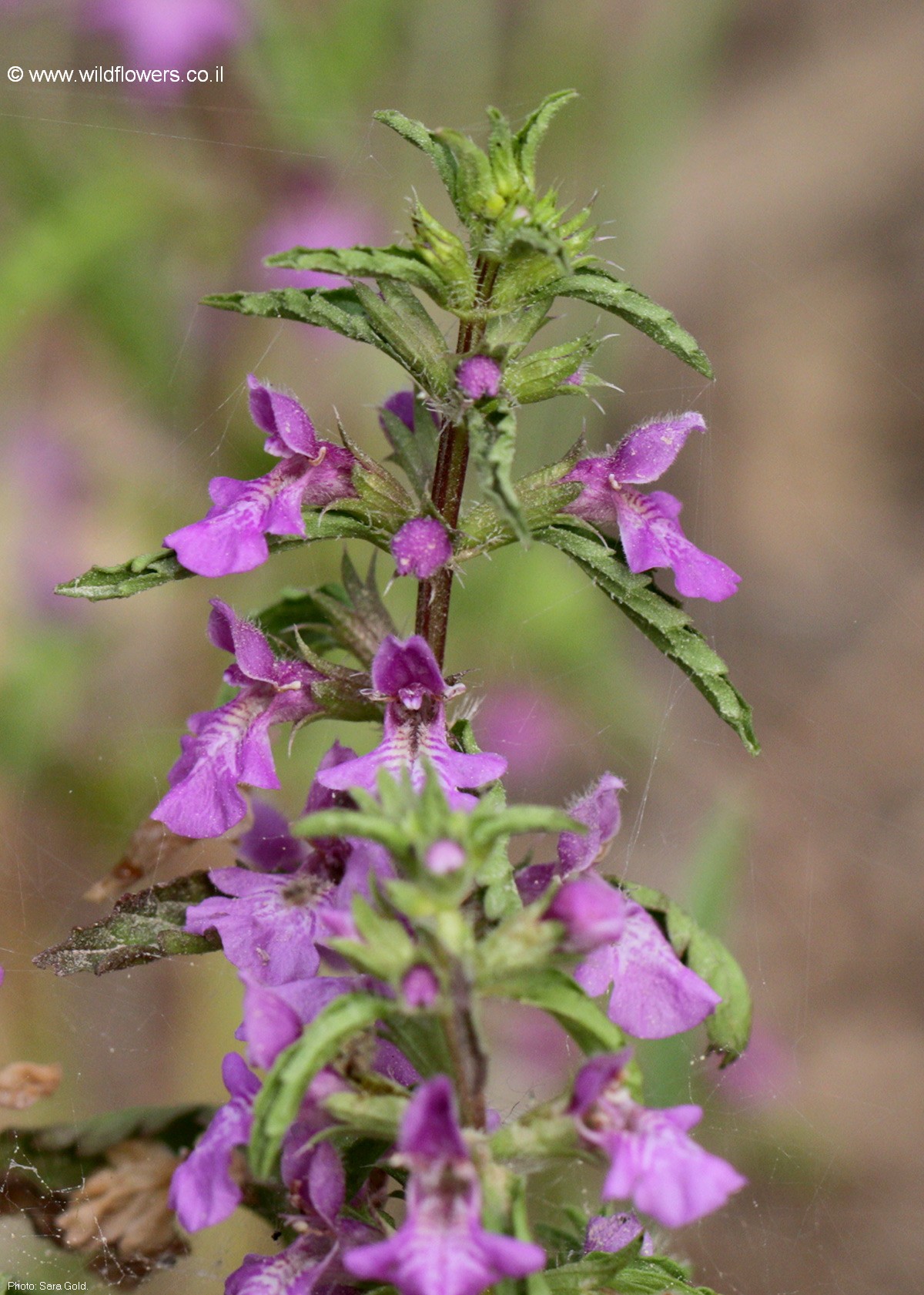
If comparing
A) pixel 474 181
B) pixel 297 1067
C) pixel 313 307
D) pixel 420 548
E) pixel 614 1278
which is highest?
pixel 474 181

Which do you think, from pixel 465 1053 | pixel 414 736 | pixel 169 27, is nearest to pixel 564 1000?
pixel 465 1053

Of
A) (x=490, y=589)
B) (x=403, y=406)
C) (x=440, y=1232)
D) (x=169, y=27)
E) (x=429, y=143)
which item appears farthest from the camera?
(x=169, y=27)

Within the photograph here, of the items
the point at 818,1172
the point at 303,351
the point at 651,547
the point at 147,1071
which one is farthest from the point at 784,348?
the point at 651,547

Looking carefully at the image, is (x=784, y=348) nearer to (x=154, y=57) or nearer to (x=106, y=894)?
(x=154, y=57)

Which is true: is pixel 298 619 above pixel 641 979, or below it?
above

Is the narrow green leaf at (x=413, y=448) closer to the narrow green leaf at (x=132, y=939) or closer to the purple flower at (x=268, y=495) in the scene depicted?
the purple flower at (x=268, y=495)

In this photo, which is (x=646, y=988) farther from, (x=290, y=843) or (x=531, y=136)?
(x=531, y=136)
